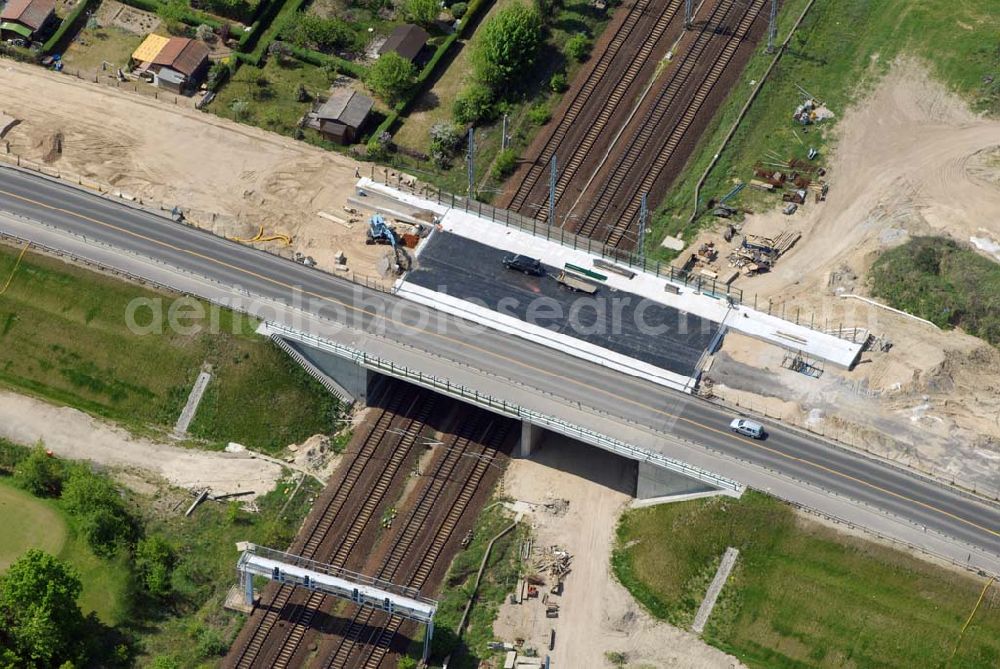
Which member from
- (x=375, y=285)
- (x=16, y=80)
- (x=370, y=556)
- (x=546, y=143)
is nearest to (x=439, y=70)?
(x=546, y=143)

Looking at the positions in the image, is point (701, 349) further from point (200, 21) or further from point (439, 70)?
point (200, 21)

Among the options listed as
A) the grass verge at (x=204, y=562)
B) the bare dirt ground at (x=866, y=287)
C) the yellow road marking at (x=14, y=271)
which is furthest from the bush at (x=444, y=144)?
the yellow road marking at (x=14, y=271)

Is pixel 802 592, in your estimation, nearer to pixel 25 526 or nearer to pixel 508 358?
pixel 508 358

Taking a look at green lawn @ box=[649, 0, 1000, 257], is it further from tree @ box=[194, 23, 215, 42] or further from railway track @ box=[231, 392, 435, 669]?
tree @ box=[194, 23, 215, 42]

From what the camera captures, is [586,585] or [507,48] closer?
[586,585]

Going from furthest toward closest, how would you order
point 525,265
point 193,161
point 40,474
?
point 193,161
point 525,265
point 40,474

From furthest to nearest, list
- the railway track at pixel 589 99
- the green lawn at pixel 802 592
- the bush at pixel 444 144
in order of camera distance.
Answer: the bush at pixel 444 144, the railway track at pixel 589 99, the green lawn at pixel 802 592

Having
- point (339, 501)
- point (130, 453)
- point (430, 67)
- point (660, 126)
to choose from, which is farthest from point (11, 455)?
point (660, 126)

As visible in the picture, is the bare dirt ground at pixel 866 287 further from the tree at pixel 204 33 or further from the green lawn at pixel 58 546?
the tree at pixel 204 33
